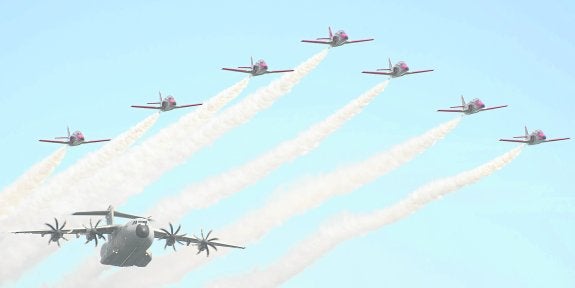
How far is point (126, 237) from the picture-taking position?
163 m

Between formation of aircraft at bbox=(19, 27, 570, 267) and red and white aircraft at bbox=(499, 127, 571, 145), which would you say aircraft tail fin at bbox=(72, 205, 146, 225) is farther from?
red and white aircraft at bbox=(499, 127, 571, 145)

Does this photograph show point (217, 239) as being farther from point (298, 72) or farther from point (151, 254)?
point (298, 72)

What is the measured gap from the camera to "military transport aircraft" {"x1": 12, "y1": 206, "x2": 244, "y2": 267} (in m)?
Answer: 162

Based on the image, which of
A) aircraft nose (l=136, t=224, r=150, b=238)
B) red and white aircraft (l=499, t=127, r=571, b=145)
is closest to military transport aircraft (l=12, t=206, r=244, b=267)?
aircraft nose (l=136, t=224, r=150, b=238)

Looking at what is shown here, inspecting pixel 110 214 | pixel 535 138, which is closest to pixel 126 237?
pixel 110 214

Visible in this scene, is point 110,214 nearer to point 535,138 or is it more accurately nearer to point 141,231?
point 141,231

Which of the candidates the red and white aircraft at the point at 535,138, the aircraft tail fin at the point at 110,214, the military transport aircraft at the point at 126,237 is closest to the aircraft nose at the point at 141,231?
the military transport aircraft at the point at 126,237

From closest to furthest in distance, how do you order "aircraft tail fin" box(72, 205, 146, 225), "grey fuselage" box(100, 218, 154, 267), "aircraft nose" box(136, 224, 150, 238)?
"aircraft nose" box(136, 224, 150, 238) < "grey fuselage" box(100, 218, 154, 267) < "aircraft tail fin" box(72, 205, 146, 225)

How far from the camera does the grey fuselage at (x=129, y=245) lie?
162125 mm

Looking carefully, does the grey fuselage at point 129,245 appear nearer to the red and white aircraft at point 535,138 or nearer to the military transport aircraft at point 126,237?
the military transport aircraft at point 126,237

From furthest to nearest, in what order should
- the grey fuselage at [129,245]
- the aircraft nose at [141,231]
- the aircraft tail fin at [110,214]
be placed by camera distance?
the aircraft tail fin at [110,214] → the grey fuselage at [129,245] → the aircraft nose at [141,231]

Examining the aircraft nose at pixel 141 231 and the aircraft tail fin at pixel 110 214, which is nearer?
the aircraft nose at pixel 141 231

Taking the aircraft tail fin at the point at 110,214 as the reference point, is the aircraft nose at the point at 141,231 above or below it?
above

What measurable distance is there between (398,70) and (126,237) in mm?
46045
